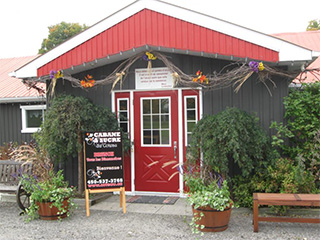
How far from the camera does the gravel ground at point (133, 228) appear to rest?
5.19 metres

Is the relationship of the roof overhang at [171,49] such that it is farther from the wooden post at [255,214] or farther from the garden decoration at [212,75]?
the wooden post at [255,214]

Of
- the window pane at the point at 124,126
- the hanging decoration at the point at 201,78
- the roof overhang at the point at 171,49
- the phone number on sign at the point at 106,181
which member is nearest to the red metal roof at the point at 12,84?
the roof overhang at the point at 171,49

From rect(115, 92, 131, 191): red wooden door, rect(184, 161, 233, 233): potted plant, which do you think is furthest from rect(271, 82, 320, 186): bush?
rect(115, 92, 131, 191): red wooden door

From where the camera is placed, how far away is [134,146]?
299 inches

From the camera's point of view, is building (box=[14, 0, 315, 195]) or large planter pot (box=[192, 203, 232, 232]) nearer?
large planter pot (box=[192, 203, 232, 232])

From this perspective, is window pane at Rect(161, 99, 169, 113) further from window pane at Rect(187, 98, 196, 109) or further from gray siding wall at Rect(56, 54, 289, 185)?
gray siding wall at Rect(56, 54, 289, 185)

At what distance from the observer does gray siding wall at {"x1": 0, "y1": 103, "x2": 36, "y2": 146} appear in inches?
432

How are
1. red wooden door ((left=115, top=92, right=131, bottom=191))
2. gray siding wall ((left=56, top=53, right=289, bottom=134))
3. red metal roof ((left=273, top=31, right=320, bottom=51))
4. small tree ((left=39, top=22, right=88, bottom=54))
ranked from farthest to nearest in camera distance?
1. small tree ((left=39, top=22, right=88, bottom=54))
2. red metal roof ((left=273, top=31, right=320, bottom=51))
3. red wooden door ((left=115, top=92, right=131, bottom=191))
4. gray siding wall ((left=56, top=53, right=289, bottom=134))

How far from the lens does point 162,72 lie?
732cm

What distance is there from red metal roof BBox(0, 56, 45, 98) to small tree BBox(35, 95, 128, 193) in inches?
139

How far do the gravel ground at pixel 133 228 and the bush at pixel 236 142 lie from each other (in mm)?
952

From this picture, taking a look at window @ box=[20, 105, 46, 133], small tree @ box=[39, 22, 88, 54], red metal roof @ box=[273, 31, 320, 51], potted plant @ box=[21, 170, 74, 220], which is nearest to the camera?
potted plant @ box=[21, 170, 74, 220]

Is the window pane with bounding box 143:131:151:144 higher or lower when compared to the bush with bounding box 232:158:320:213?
higher

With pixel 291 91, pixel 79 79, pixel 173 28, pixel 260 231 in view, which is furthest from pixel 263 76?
Answer: pixel 79 79
